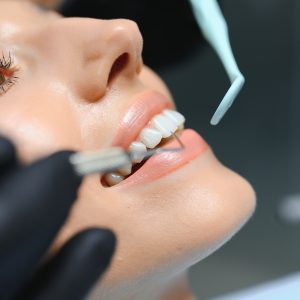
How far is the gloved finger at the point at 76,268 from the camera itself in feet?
1.77

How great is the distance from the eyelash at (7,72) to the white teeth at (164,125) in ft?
0.57

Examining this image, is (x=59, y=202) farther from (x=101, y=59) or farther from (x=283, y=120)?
(x=283, y=120)

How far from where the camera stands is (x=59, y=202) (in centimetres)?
50

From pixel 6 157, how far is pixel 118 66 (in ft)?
0.85

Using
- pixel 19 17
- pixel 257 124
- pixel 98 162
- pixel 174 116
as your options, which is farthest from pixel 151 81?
pixel 257 124

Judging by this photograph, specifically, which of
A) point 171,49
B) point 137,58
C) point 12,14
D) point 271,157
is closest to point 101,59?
point 137,58

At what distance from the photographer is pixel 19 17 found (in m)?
0.75

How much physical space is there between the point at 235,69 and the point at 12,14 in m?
0.29

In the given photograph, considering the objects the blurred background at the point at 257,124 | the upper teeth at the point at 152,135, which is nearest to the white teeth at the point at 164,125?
the upper teeth at the point at 152,135

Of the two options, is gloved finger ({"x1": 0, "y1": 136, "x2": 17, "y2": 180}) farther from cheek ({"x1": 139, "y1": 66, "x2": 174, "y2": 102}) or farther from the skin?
cheek ({"x1": 139, "y1": 66, "x2": 174, "y2": 102})

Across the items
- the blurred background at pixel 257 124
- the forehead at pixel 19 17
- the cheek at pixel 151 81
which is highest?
the forehead at pixel 19 17

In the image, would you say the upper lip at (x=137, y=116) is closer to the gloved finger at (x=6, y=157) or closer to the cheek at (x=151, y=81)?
the cheek at (x=151, y=81)

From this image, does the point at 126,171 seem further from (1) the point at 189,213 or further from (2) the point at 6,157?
(2) the point at 6,157

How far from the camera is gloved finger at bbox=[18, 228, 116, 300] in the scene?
541 millimetres
